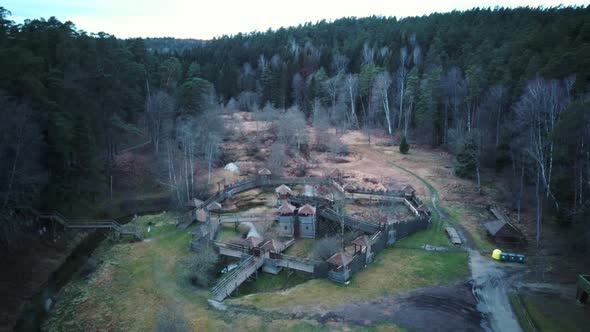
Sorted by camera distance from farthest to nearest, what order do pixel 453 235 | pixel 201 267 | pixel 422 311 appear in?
pixel 453 235
pixel 201 267
pixel 422 311

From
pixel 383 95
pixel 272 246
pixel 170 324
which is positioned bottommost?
pixel 272 246

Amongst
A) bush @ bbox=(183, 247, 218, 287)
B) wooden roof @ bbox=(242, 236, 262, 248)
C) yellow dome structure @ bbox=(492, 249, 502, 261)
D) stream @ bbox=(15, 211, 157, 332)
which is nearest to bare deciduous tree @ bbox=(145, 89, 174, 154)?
stream @ bbox=(15, 211, 157, 332)

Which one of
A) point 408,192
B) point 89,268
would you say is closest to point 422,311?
point 408,192

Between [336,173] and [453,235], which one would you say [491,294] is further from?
[336,173]

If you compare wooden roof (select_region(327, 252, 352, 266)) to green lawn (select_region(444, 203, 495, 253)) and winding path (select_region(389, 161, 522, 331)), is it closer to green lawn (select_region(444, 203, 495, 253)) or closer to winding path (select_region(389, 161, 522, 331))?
winding path (select_region(389, 161, 522, 331))

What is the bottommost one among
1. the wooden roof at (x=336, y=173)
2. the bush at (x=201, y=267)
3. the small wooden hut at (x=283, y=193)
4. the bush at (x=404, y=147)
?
the bush at (x=201, y=267)

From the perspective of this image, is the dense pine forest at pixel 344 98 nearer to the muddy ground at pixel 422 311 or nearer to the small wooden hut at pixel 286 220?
the muddy ground at pixel 422 311

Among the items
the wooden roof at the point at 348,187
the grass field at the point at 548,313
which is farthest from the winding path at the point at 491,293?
the wooden roof at the point at 348,187
